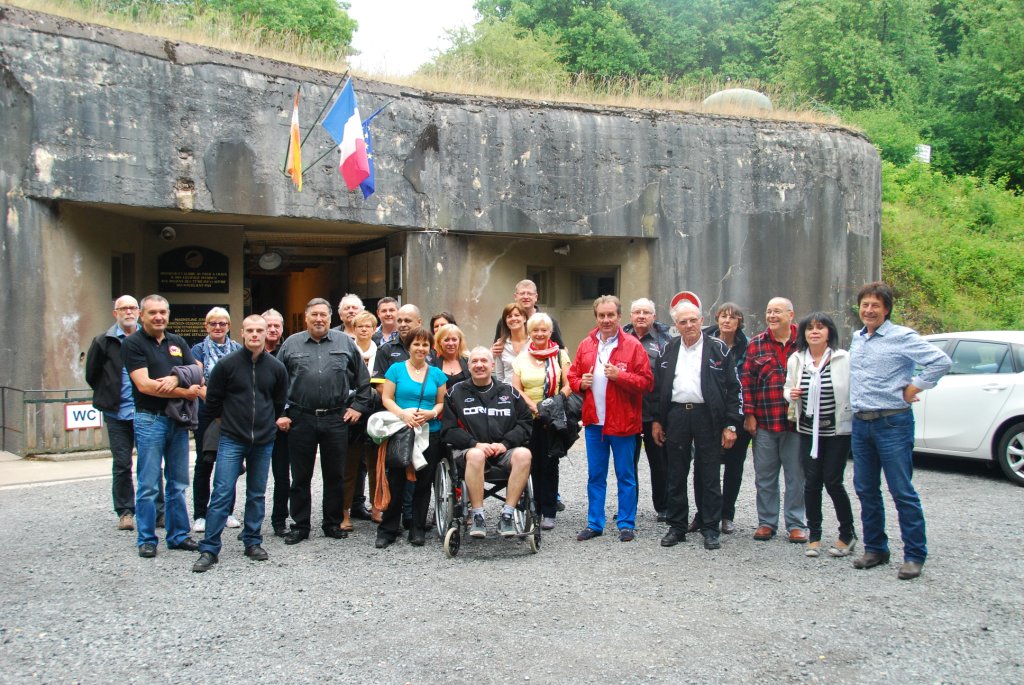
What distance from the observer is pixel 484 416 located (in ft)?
21.6

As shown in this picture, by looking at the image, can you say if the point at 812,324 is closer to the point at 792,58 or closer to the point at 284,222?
the point at 284,222

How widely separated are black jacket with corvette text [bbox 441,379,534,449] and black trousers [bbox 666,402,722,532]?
113cm

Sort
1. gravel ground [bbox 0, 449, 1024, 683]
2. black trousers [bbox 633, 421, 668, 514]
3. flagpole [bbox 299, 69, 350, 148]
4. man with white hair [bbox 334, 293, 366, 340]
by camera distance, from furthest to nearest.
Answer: flagpole [bbox 299, 69, 350, 148] → man with white hair [bbox 334, 293, 366, 340] → black trousers [bbox 633, 421, 668, 514] → gravel ground [bbox 0, 449, 1024, 683]

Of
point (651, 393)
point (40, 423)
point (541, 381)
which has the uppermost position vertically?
point (541, 381)

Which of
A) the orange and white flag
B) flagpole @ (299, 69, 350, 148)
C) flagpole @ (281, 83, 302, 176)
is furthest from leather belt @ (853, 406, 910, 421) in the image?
flagpole @ (299, 69, 350, 148)

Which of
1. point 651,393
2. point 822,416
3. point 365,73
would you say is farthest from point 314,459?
point 365,73

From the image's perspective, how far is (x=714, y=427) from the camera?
22.0 feet

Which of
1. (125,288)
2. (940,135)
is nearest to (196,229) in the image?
(125,288)

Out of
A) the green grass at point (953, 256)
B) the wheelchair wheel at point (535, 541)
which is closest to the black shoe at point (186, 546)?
the wheelchair wheel at point (535, 541)

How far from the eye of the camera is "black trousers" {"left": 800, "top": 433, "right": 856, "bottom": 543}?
6195 millimetres

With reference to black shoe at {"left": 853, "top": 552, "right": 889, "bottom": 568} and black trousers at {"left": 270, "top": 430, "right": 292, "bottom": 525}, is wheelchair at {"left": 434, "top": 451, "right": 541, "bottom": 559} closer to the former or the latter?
black trousers at {"left": 270, "top": 430, "right": 292, "bottom": 525}

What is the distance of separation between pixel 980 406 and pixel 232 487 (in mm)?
7463

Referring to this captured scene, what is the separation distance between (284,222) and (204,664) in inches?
351

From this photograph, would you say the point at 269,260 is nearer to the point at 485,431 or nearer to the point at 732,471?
the point at 485,431
